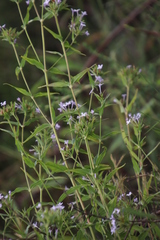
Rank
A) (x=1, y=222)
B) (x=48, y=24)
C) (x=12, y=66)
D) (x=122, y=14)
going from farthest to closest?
(x=48, y=24) < (x=12, y=66) < (x=122, y=14) < (x=1, y=222)

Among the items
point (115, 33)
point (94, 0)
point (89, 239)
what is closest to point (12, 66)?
point (94, 0)

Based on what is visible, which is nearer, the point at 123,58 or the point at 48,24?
the point at 123,58

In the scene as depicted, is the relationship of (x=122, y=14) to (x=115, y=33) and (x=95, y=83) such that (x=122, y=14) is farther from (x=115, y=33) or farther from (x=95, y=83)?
(x=95, y=83)

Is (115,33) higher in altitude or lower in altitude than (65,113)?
higher

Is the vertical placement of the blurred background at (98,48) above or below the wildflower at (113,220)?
above

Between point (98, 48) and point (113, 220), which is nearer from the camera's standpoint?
point (113, 220)

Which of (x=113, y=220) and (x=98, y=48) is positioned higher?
(x=98, y=48)

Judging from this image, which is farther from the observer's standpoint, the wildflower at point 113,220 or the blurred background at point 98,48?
the blurred background at point 98,48

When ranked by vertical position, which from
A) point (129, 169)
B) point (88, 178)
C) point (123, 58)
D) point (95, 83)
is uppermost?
point (123, 58)

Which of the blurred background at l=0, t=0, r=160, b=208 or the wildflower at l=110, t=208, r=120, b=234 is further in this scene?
the blurred background at l=0, t=0, r=160, b=208

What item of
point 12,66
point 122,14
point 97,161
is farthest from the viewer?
point 12,66

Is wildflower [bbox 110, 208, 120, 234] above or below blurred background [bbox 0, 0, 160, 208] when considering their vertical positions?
below
